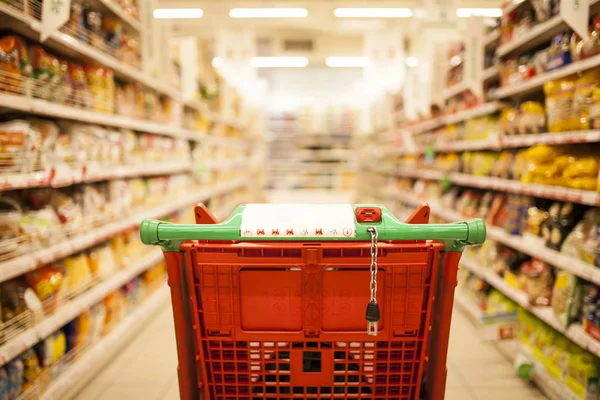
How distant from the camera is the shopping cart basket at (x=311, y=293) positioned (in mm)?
1103

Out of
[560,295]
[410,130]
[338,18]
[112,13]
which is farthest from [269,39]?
[560,295]

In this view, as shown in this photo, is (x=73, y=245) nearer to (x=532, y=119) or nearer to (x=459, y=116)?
(x=532, y=119)

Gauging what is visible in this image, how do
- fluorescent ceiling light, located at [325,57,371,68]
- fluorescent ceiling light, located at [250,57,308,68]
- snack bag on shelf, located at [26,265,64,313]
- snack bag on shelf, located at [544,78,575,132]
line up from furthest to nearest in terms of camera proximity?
fluorescent ceiling light, located at [250,57,308,68], fluorescent ceiling light, located at [325,57,371,68], snack bag on shelf, located at [544,78,575,132], snack bag on shelf, located at [26,265,64,313]

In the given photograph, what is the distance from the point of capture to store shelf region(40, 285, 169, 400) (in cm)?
217

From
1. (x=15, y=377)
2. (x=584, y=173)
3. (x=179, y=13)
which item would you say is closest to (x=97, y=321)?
(x=15, y=377)

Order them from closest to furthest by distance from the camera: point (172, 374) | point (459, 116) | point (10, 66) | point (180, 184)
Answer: point (10, 66) → point (172, 374) → point (459, 116) → point (180, 184)

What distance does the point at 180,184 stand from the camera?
4.43 m

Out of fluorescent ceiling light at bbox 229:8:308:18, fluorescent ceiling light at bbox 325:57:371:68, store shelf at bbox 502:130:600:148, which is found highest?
fluorescent ceiling light at bbox 229:8:308:18

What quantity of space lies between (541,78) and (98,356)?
3.19m

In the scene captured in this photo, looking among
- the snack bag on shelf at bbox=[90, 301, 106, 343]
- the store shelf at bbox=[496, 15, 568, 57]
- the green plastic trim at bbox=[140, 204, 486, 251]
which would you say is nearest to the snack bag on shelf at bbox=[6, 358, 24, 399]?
the snack bag on shelf at bbox=[90, 301, 106, 343]

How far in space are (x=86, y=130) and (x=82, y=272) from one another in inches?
35.0

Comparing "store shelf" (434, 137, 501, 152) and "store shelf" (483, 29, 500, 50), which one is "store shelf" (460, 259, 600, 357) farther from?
"store shelf" (483, 29, 500, 50)

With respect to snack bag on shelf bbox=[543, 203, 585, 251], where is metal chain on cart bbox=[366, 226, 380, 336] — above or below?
above

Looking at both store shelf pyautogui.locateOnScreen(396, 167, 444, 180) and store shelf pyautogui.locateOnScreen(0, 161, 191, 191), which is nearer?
store shelf pyautogui.locateOnScreen(0, 161, 191, 191)
